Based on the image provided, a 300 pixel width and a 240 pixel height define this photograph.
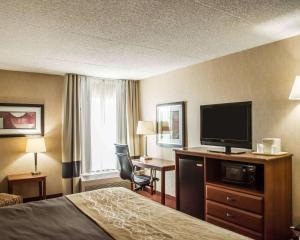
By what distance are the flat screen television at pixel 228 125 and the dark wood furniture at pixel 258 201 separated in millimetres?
296

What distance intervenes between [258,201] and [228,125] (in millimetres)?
1013

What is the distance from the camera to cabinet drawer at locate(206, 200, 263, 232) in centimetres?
261

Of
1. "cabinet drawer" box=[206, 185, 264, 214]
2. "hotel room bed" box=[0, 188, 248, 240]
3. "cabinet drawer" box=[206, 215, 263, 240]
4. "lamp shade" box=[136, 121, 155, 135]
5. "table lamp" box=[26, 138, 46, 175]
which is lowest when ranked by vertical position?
"cabinet drawer" box=[206, 215, 263, 240]

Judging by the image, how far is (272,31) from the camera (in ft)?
8.77

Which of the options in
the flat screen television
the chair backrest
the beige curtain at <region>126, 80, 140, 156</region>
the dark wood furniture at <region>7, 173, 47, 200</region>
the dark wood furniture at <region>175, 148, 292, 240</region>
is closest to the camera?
the dark wood furniture at <region>175, 148, 292, 240</region>

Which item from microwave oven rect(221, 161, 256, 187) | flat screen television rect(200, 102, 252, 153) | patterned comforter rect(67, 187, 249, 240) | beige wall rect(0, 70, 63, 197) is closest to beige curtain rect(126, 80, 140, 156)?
beige wall rect(0, 70, 63, 197)

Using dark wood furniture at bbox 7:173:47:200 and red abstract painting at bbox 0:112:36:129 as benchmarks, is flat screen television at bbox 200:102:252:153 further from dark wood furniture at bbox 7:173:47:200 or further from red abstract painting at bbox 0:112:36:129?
red abstract painting at bbox 0:112:36:129

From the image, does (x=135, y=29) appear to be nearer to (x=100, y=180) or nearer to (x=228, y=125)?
(x=228, y=125)

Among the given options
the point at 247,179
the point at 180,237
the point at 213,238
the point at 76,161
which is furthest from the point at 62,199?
the point at 76,161

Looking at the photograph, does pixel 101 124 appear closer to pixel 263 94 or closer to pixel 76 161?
pixel 76 161

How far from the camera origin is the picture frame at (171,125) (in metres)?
4.36

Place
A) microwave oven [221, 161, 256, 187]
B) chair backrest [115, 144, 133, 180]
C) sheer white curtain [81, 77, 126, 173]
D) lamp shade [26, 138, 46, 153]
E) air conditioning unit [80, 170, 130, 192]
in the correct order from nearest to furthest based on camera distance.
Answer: microwave oven [221, 161, 256, 187]
lamp shade [26, 138, 46, 153]
chair backrest [115, 144, 133, 180]
air conditioning unit [80, 170, 130, 192]
sheer white curtain [81, 77, 126, 173]

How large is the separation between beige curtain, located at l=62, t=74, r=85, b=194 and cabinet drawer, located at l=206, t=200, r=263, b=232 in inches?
104

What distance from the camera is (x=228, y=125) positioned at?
3227 millimetres
